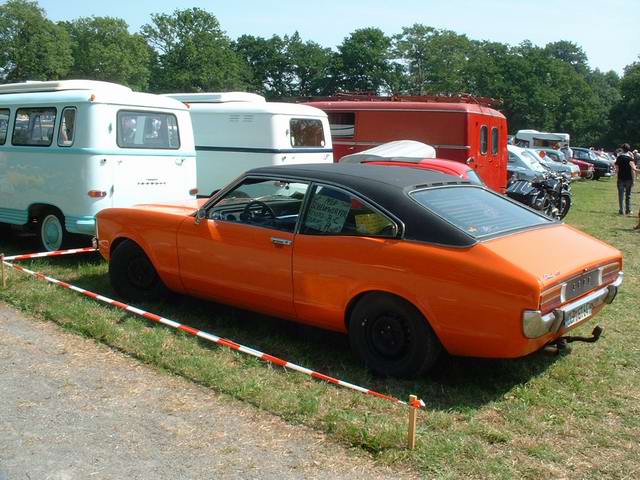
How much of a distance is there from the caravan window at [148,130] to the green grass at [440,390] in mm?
2594

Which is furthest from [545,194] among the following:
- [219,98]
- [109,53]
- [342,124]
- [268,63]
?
[268,63]

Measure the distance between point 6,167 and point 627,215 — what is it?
560 inches

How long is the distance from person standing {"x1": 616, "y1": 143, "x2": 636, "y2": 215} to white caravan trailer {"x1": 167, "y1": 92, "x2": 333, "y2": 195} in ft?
27.9

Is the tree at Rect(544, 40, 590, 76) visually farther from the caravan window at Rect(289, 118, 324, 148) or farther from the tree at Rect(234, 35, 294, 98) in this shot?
the caravan window at Rect(289, 118, 324, 148)

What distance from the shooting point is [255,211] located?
5.68 meters

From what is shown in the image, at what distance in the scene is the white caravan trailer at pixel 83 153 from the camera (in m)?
8.30

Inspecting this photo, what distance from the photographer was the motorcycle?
1434 cm

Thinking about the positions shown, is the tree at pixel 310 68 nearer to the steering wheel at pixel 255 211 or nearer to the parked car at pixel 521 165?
the parked car at pixel 521 165

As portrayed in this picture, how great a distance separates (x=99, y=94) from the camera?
8.36 metres

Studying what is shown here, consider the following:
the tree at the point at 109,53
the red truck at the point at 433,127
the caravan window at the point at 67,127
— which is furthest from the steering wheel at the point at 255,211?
the tree at the point at 109,53

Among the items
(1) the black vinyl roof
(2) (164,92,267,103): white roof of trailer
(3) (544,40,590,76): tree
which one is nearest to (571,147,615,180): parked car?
(2) (164,92,267,103): white roof of trailer

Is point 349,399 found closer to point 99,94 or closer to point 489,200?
point 489,200

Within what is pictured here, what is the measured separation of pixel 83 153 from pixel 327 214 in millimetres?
4391

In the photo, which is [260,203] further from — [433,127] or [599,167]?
[599,167]
